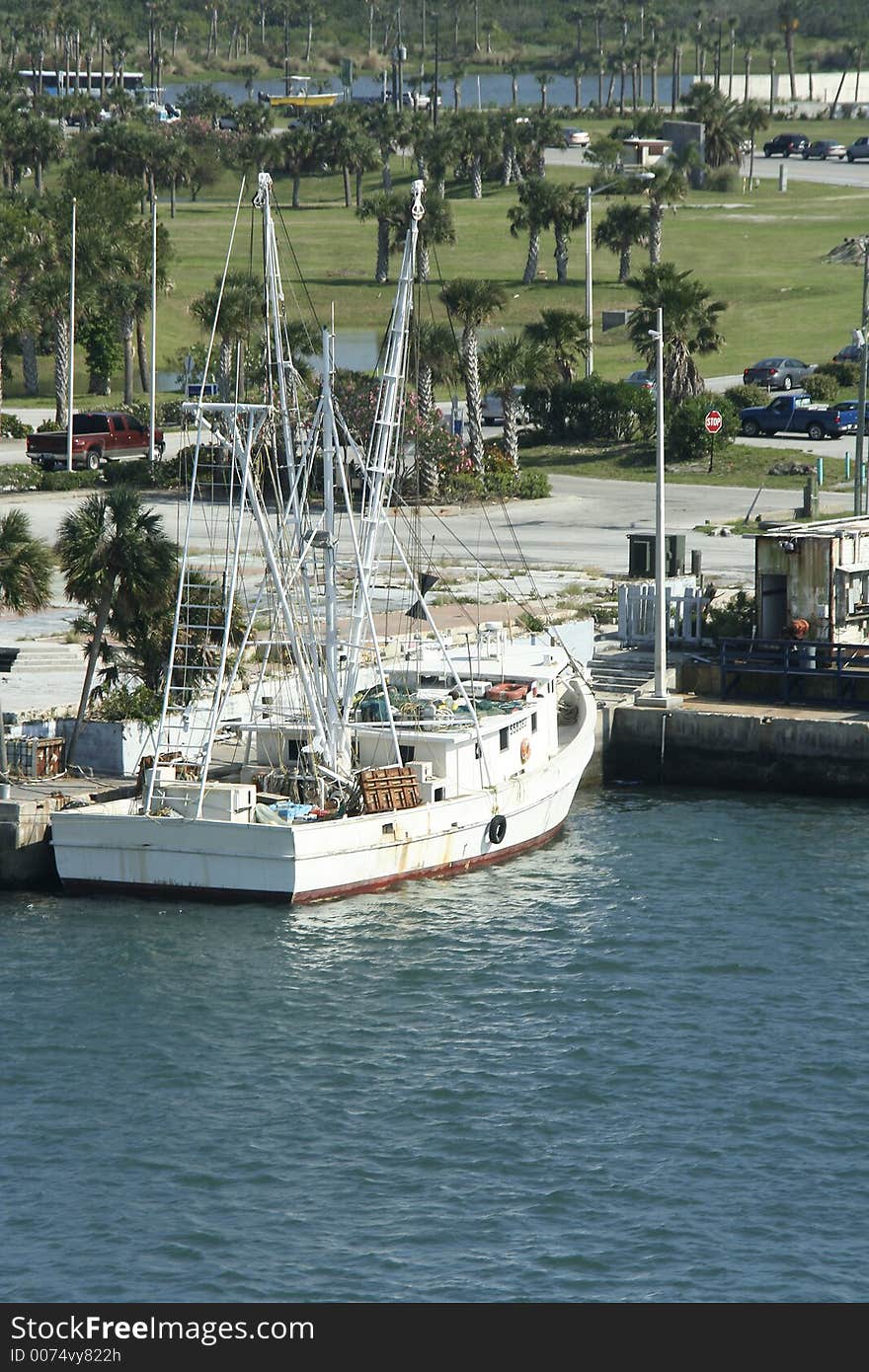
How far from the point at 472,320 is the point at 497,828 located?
41.9 meters

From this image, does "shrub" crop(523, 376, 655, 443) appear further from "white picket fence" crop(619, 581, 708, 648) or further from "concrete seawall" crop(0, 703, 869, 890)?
"concrete seawall" crop(0, 703, 869, 890)

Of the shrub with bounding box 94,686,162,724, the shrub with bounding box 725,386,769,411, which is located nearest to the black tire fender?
the shrub with bounding box 94,686,162,724

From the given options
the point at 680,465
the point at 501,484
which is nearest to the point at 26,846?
the point at 501,484

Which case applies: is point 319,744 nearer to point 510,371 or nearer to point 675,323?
point 510,371

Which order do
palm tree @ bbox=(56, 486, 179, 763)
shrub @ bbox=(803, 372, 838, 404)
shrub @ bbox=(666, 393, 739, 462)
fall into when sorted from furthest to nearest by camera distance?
shrub @ bbox=(803, 372, 838, 404), shrub @ bbox=(666, 393, 739, 462), palm tree @ bbox=(56, 486, 179, 763)

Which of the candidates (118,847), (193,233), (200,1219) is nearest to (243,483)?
(118,847)

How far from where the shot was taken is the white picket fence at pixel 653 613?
182 feet

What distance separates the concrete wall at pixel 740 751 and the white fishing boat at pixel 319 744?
184cm

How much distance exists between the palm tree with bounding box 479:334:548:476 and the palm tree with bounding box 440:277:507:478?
51cm

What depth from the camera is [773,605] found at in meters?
52.9

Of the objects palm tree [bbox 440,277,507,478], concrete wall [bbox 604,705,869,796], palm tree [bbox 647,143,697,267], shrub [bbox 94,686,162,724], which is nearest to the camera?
shrub [bbox 94,686,162,724]

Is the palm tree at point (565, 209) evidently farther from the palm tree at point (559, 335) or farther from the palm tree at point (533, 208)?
the palm tree at point (559, 335)

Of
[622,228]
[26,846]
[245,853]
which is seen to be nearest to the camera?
[245,853]

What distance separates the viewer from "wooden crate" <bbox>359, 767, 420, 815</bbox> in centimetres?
4191
